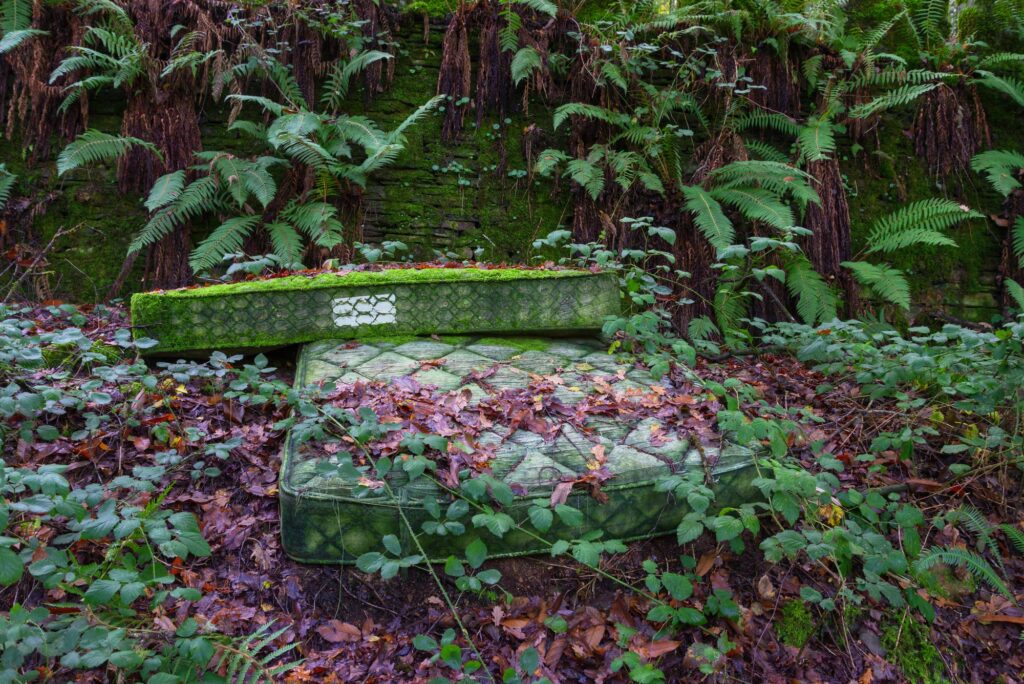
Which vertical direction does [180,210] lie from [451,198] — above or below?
below

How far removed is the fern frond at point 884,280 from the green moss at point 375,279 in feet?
9.84

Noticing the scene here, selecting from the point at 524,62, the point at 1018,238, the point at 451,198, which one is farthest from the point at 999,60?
the point at 451,198

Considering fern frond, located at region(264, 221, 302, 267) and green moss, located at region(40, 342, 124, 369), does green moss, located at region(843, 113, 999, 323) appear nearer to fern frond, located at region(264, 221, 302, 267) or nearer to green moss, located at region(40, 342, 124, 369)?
fern frond, located at region(264, 221, 302, 267)

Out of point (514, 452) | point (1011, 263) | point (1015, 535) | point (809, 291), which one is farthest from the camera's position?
point (1011, 263)

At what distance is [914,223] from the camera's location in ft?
18.1

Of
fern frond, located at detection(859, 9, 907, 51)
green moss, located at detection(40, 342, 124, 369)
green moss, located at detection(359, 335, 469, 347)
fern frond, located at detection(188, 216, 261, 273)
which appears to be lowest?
green moss, located at detection(359, 335, 469, 347)

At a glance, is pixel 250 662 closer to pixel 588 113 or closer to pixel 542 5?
pixel 588 113

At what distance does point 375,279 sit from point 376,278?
0.02m

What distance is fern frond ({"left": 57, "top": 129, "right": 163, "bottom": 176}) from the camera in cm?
455

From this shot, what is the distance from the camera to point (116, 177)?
5.09 m

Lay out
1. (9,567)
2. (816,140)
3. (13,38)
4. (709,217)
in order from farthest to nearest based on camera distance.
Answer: (816,140)
(709,217)
(13,38)
(9,567)

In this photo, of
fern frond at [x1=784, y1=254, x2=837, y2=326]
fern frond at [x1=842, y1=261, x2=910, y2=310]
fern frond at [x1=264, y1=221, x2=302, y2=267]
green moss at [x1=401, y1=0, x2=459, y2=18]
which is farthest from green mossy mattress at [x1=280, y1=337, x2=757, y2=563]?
green moss at [x1=401, y1=0, x2=459, y2=18]

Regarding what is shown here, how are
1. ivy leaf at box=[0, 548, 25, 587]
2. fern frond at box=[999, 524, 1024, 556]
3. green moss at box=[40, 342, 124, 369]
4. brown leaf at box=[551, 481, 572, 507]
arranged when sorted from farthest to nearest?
green moss at box=[40, 342, 124, 369], fern frond at box=[999, 524, 1024, 556], brown leaf at box=[551, 481, 572, 507], ivy leaf at box=[0, 548, 25, 587]

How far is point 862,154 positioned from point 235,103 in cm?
547
